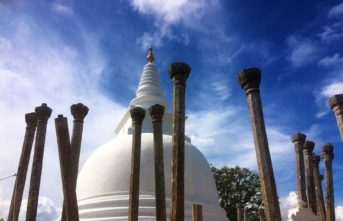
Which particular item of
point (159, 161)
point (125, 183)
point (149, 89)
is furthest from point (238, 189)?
point (159, 161)

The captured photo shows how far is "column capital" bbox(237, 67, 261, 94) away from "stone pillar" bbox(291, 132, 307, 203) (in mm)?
6065

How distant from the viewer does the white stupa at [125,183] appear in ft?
56.5

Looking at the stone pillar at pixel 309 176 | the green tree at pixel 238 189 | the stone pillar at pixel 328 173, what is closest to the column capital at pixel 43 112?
the stone pillar at pixel 309 176

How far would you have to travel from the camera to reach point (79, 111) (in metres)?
12.7

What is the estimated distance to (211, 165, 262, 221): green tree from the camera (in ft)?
116

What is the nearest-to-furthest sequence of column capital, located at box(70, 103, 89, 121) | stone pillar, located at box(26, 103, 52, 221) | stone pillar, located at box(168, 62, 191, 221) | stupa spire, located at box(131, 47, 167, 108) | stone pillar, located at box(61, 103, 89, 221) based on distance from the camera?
1. stone pillar, located at box(168, 62, 191, 221)
2. stone pillar, located at box(26, 103, 52, 221)
3. stone pillar, located at box(61, 103, 89, 221)
4. column capital, located at box(70, 103, 89, 121)
5. stupa spire, located at box(131, 47, 167, 108)

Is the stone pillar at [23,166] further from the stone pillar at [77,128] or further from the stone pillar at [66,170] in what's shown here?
the stone pillar at [66,170]

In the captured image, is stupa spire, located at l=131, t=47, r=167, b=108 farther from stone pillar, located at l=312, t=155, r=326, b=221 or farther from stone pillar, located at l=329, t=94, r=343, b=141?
stone pillar, located at l=329, t=94, r=343, b=141

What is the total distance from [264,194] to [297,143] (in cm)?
696

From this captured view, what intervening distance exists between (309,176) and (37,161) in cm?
962

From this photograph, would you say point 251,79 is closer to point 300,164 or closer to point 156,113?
point 156,113

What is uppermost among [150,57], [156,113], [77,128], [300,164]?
[150,57]

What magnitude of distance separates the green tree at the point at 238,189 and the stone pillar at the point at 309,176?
2151 cm

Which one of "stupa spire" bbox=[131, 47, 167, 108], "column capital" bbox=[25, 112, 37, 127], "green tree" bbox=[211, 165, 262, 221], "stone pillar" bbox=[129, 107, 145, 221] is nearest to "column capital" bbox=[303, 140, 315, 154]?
"stone pillar" bbox=[129, 107, 145, 221]
